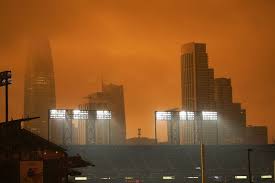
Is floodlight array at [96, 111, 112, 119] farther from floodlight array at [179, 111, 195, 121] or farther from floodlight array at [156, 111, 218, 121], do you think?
floodlight array at [179, 111, 195, 121]

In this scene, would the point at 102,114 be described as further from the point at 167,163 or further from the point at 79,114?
the point at 167,163

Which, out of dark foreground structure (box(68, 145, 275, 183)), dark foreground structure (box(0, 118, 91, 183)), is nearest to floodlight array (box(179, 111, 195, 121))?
dark foreground structure (box(68, 145, 275, 183))

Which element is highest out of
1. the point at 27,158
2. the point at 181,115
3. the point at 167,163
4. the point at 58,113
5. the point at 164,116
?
the point at 58,113

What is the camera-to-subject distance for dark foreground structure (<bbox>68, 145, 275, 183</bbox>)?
138 metres

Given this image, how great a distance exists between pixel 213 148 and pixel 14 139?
119093mm

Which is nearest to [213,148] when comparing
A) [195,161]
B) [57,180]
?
[195,161]

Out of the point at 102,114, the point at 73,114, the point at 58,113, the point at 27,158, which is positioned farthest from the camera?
the point at 102,114

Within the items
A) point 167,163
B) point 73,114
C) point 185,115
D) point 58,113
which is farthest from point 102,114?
point 167,163

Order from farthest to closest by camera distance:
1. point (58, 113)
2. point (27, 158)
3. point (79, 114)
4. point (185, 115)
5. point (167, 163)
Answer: point (167, 163), point (185, 115), point (79, 114), point (58, 113), point (27, 158)

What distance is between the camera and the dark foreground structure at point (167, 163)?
451ft

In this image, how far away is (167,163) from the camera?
15000cm

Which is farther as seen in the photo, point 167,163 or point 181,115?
point 167,163

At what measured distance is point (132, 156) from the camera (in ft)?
501

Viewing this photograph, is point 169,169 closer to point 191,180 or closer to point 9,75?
point 191,180
